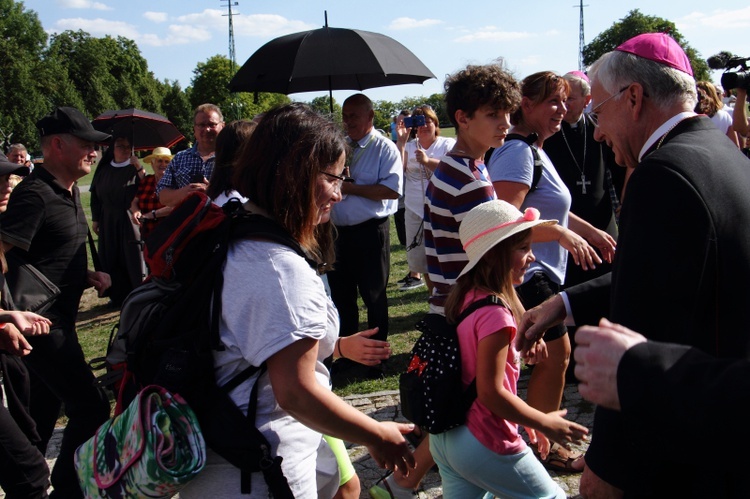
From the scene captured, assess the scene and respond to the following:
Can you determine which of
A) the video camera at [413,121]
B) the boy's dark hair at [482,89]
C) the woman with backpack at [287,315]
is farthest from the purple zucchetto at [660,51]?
the video camera at [413,121]

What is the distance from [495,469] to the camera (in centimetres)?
264

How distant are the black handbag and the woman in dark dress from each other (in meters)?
4.54

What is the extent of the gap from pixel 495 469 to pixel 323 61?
4155mm

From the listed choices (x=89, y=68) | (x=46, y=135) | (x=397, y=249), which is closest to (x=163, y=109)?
(x=89, y=68)

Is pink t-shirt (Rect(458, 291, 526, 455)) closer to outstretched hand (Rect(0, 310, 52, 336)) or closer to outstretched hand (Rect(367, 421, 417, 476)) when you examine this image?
outstretched hand (Rect(367, 421, 417, 476))

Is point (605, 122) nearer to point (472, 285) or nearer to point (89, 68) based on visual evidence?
point (472, 285)

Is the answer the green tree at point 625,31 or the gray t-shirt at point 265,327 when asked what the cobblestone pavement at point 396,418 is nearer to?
the gray t-shirt at point 265,327

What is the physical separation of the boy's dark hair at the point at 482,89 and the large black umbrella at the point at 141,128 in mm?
5841

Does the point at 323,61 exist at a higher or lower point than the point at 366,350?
higher

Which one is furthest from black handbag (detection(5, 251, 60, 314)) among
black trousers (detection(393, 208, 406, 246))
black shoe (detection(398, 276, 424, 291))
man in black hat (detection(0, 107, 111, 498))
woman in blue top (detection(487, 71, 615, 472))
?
black trousers (detection(393, 208, 406, 246))

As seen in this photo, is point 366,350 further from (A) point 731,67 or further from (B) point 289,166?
(A) point 731,67

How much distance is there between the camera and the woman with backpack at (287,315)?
1.89 m

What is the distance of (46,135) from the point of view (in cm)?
391

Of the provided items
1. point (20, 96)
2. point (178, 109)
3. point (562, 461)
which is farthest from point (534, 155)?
point (178, 109)
